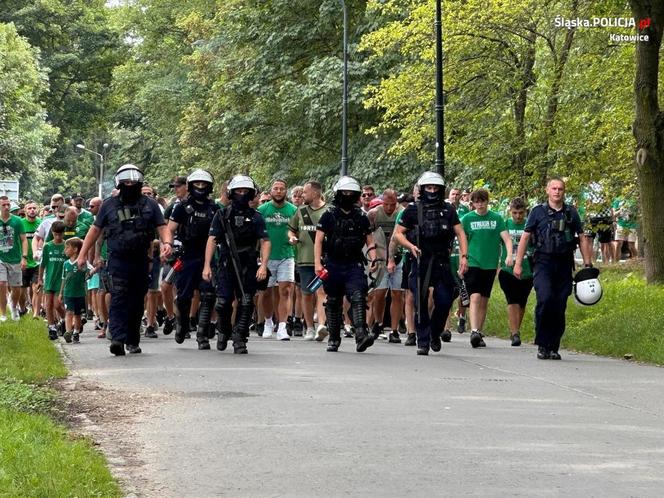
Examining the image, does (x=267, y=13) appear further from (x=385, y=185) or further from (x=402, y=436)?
(x=402, y=436)

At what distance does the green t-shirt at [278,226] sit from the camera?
20484 millimetres

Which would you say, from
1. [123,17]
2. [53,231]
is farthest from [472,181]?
[123,17]

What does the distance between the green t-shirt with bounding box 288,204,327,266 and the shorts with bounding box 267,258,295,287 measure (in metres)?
0.31

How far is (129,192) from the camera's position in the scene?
16297 millimetres

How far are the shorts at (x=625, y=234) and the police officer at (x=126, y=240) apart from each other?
68.8 feet

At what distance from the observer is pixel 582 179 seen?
30.4m

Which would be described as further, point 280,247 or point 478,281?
point 280,247

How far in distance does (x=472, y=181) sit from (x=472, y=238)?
56.6ft

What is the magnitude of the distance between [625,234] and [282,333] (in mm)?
18675

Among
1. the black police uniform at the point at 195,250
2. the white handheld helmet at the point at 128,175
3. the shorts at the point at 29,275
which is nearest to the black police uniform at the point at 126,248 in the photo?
the white handheld helmet at the point at 128,175

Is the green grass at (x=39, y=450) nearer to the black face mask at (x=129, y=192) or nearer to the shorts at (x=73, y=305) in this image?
the black face mask at (x=129, y=192)

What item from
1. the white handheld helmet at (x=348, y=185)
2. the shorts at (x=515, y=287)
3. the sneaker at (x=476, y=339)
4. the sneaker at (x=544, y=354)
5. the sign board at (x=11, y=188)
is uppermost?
the sign board at (x=11, y=188)

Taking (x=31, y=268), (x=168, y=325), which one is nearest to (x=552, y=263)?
(x=168, y=325)

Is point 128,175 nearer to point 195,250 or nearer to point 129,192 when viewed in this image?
point 129,192
